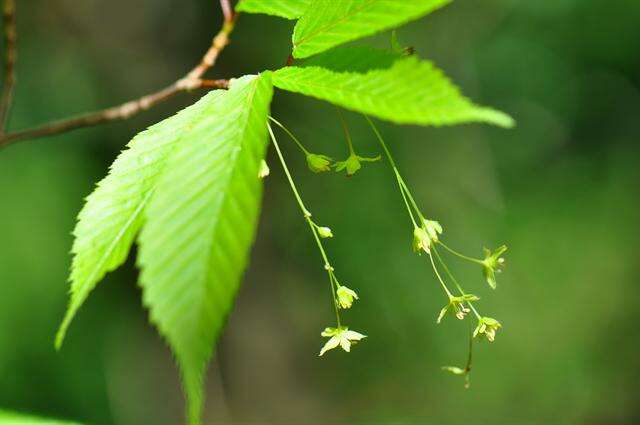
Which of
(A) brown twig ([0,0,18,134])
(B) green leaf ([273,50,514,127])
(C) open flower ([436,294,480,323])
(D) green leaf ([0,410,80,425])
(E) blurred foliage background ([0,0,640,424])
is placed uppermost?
(B) green leaf ([273,50,514,127])

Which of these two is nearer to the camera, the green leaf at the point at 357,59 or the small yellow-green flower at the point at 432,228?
the green leaf at the point at 357,59

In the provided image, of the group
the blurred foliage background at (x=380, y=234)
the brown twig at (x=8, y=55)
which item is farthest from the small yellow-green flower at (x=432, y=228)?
the blurred foliage background at (x=380, y=234)

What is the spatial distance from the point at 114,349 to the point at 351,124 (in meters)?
2.55

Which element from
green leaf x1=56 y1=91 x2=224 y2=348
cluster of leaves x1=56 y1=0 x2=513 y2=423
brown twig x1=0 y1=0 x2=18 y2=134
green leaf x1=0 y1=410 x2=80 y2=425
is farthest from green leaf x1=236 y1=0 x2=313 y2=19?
green leaf x1=0 y1=410 x2=80 y2=425

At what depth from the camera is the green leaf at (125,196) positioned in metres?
0.68

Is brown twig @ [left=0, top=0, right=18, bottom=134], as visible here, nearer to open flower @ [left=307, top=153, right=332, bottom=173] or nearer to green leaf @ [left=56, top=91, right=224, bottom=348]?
green leaf @ [left=56, top=91, right=224, bottom=348]

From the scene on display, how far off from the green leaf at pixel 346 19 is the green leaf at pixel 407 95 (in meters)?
0.03

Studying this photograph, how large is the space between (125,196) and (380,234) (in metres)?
5.64

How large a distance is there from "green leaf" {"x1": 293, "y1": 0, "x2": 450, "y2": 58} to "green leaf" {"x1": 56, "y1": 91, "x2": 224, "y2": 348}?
0.10 metres

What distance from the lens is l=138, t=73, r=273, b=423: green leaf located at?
0.51 m

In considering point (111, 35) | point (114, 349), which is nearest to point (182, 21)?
point (111, 35)

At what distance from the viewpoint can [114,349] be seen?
580cm

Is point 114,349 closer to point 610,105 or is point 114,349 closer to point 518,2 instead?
point 518,2

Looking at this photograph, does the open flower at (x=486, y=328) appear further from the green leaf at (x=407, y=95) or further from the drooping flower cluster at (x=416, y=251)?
the green leaf at (x=407, y=95)
